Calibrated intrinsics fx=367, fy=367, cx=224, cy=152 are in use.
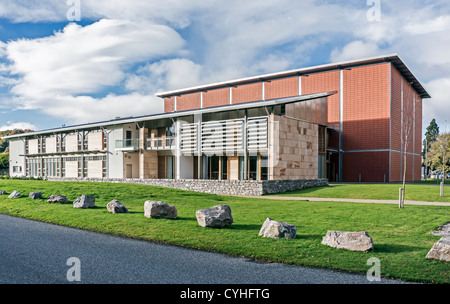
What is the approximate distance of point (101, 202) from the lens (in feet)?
56.8

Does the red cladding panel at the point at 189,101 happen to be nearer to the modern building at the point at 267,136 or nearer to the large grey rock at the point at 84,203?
the modern building at the point at 267,136

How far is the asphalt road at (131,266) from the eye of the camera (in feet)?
19.7

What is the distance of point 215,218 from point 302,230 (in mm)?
2464

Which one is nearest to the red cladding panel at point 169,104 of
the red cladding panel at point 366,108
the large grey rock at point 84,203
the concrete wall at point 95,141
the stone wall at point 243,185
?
the concrete wall at point 95,141

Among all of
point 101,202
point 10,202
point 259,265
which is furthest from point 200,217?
point 10,202

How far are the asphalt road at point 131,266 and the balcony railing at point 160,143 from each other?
23848 mm

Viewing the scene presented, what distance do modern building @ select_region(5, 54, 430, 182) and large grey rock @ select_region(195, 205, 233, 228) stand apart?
15515 millimetres

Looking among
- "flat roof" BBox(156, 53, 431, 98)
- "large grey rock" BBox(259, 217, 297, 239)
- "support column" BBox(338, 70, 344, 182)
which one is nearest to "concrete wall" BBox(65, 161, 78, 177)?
"flat roof" BBox(156, 53, 431, 98)

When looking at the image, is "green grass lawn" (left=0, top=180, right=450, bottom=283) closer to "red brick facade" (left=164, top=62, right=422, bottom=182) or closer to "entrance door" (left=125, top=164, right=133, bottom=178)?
"entrance door" (left=125, top=164, right=133, bottom=178)

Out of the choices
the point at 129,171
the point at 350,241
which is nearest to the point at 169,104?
the point at 129,171

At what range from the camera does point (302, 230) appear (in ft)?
33.7

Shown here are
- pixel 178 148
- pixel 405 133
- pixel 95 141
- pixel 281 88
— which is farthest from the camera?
pixel 281 88

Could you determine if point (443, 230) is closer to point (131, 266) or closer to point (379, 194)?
point (131, 266)
